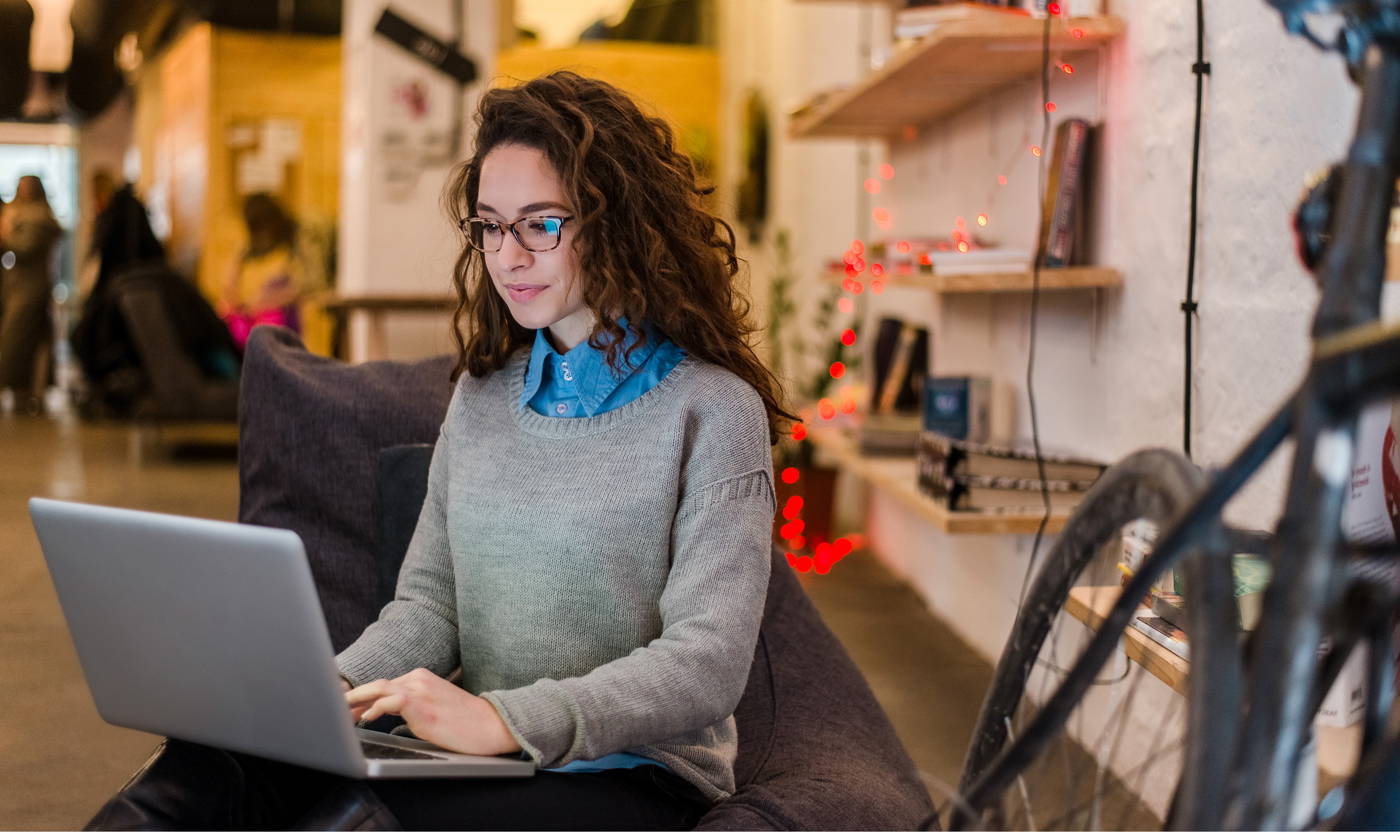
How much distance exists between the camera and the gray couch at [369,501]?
5.31ft

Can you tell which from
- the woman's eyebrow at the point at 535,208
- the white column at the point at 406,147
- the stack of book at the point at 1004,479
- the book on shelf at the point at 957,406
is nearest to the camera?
the woman's eyebrow at the point at 535,208

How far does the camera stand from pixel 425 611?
138 centimetres

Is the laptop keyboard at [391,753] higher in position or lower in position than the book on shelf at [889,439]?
lower

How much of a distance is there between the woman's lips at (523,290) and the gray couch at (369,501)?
0.44 metres

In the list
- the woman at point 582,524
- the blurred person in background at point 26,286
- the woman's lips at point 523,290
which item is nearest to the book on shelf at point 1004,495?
the woman at point 582,524

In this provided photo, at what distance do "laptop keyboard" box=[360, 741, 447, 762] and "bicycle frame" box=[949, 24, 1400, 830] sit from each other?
0.64 metres

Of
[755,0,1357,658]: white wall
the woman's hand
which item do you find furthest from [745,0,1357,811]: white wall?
the woman's hand

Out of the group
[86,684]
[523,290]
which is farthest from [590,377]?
[86,684]

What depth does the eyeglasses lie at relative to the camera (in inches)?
50.1

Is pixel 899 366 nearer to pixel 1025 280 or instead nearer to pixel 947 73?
pixel 947 73

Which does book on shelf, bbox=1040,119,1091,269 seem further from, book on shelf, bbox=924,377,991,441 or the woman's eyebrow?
the woman's eyebrow

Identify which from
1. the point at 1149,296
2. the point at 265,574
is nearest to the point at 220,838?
the point at 265,574

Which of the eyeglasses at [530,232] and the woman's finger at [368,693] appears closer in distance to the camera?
the woman's finger at [368,693]

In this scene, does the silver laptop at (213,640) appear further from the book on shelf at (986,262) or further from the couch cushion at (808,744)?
the book on shelf at (986,262)
